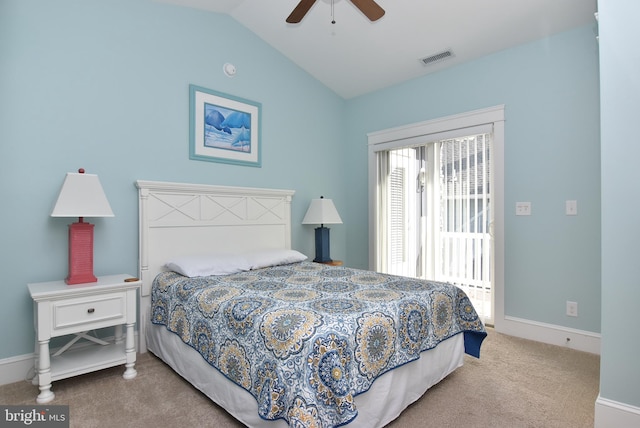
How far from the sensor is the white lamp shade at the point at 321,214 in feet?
12.1

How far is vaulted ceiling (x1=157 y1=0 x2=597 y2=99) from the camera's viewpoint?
2.68 metres

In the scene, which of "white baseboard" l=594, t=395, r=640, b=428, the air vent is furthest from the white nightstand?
the air vent

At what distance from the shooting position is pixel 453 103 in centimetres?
341

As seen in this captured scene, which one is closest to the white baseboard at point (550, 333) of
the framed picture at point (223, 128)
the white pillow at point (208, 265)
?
the white pillow at point (208, 265)

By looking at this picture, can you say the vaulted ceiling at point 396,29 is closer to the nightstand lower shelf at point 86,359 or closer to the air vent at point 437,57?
the air vent at point 437,57

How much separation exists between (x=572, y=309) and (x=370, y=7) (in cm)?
282

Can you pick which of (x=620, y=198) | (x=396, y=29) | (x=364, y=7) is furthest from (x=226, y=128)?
(x=620, y=198)

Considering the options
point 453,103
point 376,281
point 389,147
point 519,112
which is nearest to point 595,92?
point 519,112

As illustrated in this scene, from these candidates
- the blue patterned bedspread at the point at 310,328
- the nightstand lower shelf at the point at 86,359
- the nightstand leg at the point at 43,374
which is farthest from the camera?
the nightstand lower shelf at the point at 86,359

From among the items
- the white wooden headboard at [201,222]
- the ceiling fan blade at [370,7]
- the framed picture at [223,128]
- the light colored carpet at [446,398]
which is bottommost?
the light colored carpet at [446,398]

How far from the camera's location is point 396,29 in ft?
10.1

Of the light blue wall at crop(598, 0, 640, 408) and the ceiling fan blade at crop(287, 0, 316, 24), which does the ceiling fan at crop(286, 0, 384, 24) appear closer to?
the ceiling fan blade at crop(287, 0, 316, 24)

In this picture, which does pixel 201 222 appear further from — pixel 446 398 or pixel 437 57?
pixel 437 57

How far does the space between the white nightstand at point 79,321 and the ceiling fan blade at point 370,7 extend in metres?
2.27
